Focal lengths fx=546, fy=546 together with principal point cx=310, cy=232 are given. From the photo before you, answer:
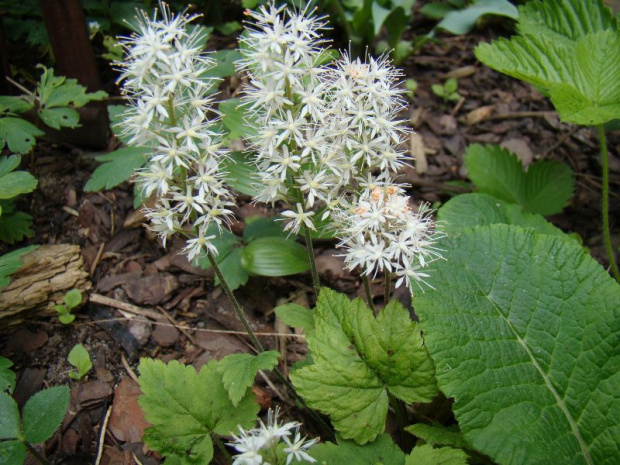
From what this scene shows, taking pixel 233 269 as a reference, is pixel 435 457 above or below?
below

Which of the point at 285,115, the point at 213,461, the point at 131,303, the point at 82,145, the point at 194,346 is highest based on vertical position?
the point at 285,115

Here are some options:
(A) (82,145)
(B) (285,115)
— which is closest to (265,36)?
(B) (285,115)

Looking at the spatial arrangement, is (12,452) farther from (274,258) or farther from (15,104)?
(15,104)

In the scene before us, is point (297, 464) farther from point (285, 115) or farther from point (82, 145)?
point (82, 145)

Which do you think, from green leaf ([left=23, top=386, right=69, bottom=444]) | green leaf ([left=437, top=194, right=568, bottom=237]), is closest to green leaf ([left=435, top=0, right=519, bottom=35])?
green leaf ([left=437, top=194, right=568, bottom=237])

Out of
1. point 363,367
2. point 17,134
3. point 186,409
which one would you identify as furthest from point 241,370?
point 17,134

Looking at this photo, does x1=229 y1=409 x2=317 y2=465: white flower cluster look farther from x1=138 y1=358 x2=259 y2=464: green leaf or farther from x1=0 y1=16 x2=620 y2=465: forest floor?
x1=0 y1=16 x2=620 y2=465: forest floor

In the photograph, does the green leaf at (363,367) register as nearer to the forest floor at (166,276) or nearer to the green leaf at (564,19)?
the forest floor at (166,276)
